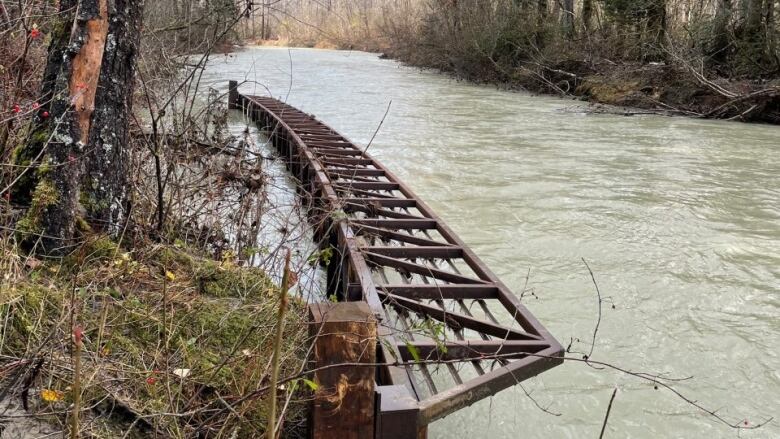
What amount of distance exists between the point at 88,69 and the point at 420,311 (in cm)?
263

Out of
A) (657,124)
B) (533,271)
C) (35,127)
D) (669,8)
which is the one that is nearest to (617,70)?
(669,8)

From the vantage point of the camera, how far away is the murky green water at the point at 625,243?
166 inches

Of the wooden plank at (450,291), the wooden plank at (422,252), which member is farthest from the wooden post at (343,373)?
the wooden plank at (422,252)

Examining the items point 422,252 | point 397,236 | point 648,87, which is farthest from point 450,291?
point 648,87

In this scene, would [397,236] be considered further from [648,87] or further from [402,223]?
[648,87]

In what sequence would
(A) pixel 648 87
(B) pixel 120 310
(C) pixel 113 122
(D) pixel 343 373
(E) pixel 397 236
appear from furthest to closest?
(A) pixel 648 87 < (E) pixel 397 236 < (C) pixel 113 122 < (B) pixel 120 310 < (D) pixel 343 373

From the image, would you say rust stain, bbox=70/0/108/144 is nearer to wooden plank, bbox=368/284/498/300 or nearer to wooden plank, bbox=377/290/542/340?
wooden plank, bbox=377/290/542/340

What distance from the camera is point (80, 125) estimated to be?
12.3 feet

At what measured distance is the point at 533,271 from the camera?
6.31 metres

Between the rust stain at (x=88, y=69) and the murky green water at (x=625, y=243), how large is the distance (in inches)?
59.5

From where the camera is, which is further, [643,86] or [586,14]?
[586,14]

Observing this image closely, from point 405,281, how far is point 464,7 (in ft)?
79.0

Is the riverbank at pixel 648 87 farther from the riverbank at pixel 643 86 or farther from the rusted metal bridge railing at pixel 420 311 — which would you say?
the rusted metal bridge railing at pixel 420 311

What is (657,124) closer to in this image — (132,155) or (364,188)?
(364,188)
